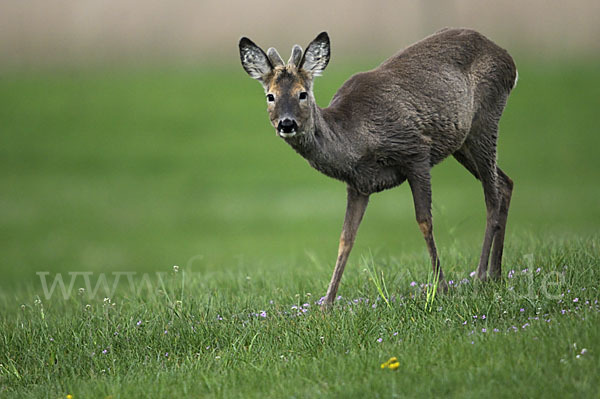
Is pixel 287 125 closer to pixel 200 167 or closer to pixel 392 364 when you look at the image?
pixel 392 364

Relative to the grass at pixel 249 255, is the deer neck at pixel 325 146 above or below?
above

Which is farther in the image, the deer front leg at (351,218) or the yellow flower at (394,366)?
the deer front leg at (351,218)

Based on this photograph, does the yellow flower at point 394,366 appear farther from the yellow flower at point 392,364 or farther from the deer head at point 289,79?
the deer head at point 289,79

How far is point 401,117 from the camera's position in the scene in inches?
287

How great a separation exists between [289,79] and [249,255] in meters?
10.8

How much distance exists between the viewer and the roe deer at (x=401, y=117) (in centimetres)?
695

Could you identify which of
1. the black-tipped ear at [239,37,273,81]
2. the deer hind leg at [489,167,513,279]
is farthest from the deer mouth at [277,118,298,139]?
the deer hind leg at [489,167,513,279]

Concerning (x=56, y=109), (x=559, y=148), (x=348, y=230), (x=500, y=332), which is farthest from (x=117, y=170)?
(x=500, y=332)

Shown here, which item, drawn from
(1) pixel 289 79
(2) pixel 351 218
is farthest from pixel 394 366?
(1) pixel 289 79

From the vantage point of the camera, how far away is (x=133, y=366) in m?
6.27

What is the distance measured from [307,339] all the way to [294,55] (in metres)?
2.41

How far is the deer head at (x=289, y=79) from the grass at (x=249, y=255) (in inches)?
50.2

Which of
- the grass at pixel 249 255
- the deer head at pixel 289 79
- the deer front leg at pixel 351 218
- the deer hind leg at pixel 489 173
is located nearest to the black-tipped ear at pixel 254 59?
the deer head at pixel 289 79

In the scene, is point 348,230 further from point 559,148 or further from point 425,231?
point 559,148
